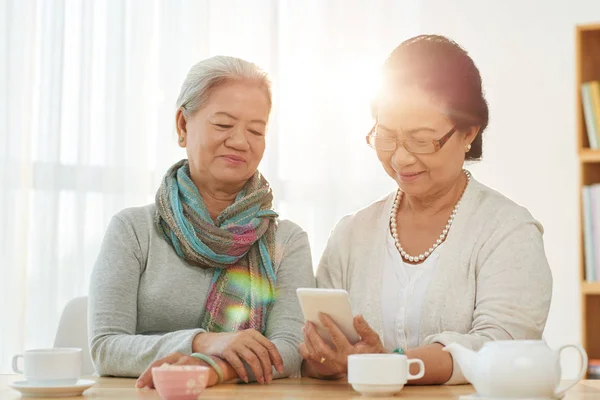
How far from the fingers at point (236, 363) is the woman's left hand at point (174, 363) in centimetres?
4

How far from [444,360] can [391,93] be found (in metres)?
0.65

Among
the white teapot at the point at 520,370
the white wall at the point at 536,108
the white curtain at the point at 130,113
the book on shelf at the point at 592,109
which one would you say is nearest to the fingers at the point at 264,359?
the white teapot at the point at 520,370

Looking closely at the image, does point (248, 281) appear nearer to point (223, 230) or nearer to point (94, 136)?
point (223, 230)

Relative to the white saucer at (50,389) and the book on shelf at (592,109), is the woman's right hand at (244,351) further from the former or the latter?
the book on shelf at (592,109)

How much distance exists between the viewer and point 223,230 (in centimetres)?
197

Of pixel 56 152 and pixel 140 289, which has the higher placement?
pixel 56 152

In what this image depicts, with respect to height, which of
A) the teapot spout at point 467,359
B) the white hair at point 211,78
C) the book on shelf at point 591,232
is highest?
the white hair at point 211,78

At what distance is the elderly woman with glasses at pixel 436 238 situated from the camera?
1.83 meters

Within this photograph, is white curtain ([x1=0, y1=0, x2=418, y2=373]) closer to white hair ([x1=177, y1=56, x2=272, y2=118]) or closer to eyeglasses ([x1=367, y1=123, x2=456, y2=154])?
white hair ([x1=177, y1=56, x2=272, y2=118])

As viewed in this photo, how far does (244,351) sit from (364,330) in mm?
241

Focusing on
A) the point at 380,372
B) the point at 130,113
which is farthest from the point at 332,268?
the point at 130,113

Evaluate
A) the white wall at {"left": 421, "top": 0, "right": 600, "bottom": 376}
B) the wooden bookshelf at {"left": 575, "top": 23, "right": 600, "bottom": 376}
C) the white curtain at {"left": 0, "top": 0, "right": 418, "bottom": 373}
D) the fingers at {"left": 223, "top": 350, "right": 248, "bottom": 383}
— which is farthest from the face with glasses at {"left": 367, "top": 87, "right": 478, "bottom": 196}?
the white wall at {"left": 421, "top": 0, "right": 600, "bottom": 376}

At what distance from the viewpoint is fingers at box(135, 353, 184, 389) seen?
155 cm

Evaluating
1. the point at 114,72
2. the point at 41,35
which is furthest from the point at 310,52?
the point at 41,35
